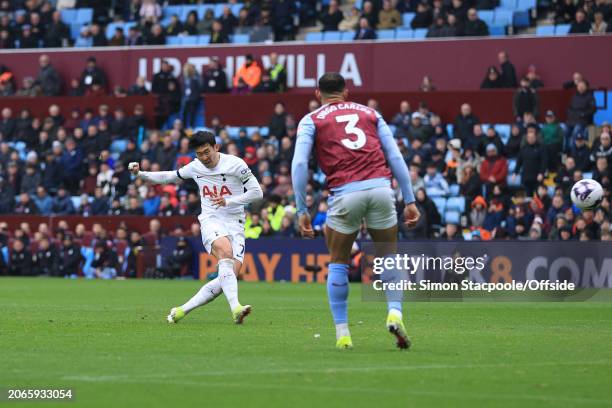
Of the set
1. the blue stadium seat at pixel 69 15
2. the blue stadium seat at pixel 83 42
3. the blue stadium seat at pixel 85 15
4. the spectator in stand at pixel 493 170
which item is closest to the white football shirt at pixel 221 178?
the spectator in stand at pixel 493 170

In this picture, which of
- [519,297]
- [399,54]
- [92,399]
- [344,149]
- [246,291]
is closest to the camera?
[92,399]

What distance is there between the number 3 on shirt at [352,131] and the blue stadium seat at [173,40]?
27.9 metres

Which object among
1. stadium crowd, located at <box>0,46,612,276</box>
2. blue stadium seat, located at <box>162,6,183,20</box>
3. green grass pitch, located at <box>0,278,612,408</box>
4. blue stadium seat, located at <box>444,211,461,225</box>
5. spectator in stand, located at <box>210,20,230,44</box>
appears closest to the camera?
green grass pitch, located at <box>0,278,612,408</box>

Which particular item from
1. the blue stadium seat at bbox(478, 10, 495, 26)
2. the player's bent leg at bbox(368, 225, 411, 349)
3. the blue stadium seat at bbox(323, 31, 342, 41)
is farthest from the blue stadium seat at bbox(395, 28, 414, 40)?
the player's bent leg at bbox(368, 225, 411, 349)

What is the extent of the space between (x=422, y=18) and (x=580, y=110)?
6526mm

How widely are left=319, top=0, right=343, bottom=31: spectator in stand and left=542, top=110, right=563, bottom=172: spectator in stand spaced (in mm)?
8394

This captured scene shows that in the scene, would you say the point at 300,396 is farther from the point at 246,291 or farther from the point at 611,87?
the point at 611,87

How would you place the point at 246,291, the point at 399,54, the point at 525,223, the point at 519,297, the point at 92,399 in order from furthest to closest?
the point at 399,54 < the point at 525,223 < the point at 246,291 < the point at 519,297 < the point at 92,399

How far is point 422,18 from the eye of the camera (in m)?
35.1

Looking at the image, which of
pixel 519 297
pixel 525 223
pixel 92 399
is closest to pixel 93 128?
pixel 525 223

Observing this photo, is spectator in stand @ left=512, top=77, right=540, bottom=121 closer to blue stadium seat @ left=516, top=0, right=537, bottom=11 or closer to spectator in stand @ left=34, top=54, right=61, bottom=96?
blue stadium seat @ left=516, top=0, right=537, bottom=11

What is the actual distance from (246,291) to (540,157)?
860cm

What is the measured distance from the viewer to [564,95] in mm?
31703

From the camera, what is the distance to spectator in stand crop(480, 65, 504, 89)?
32.7 meters
